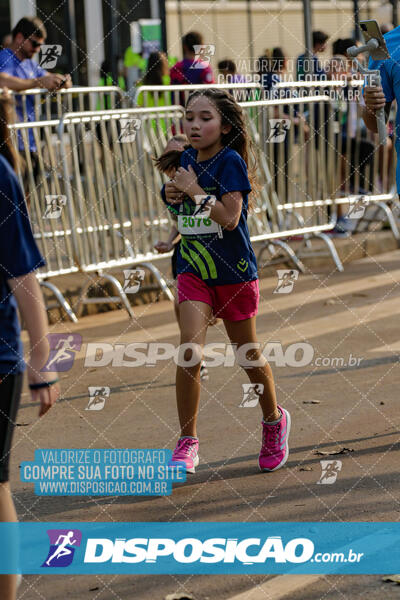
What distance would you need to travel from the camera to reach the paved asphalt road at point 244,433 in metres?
3.88

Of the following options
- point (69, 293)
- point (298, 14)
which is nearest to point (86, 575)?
point (69, 293)

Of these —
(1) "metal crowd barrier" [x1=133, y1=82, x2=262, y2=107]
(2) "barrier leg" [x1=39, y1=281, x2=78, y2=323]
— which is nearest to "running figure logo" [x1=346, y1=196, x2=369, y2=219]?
(1) "metal crowd barrier" [x1=133, y1=82, x2=262, y2=107]

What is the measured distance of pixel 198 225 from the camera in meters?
4.94

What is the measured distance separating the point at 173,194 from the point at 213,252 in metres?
0.30

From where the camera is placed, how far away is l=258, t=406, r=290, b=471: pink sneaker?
5020 mm

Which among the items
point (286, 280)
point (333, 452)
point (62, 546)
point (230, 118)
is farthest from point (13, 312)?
point (286, 280)

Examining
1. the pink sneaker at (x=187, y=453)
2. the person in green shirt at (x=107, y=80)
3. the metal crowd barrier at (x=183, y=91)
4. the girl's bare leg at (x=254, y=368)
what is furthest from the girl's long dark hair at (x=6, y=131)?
the person in green shirt at (x=107, y=80)

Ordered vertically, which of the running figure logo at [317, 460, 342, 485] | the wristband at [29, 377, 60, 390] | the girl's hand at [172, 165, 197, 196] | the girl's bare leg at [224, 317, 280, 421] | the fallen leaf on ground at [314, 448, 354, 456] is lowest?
the fallen leaf on ground at [314, 448, 354, 456]

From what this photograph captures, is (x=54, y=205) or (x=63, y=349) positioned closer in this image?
(x=63, y=349)

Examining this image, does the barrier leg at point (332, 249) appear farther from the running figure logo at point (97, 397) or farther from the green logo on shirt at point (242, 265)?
the green logo on shirt at point (242, 265)

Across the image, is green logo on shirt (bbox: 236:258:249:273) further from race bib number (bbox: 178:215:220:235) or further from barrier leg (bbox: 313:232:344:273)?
barrier leg (bbox: 313:232:344:273)

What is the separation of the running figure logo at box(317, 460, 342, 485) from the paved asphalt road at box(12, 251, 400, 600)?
34 millimetres

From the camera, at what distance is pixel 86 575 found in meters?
3.94

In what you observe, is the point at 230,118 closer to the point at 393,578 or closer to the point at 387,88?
the point at 387,88
